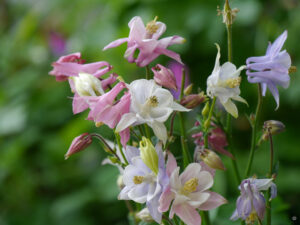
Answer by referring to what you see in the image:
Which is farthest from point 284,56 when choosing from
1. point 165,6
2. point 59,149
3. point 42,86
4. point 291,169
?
point 42,86

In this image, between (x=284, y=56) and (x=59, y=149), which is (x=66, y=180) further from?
(x=284, y=56)

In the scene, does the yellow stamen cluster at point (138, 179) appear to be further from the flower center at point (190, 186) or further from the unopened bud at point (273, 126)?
the unopened bud at point (273, 126)

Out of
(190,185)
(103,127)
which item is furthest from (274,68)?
(103,127)

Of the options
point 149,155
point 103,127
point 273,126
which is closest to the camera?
point 149,155

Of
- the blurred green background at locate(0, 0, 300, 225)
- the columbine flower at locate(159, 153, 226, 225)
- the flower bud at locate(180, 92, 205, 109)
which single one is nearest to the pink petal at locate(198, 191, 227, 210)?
the columbine flower at locate(159, 153, 226, 225)

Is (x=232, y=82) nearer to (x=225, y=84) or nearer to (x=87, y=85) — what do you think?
(x=225, y=84)

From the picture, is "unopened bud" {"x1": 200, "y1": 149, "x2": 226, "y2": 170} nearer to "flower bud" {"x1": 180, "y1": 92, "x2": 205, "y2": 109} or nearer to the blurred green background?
"flower bud" {"x1": 180, "y1": 92, "x2": 205, "y2": 109}

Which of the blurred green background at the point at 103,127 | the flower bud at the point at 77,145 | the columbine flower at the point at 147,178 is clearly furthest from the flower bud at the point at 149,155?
the blurred green background at the point at 103,127
